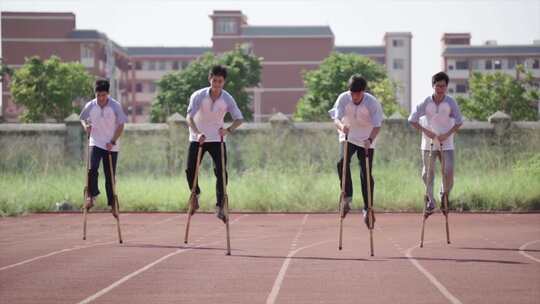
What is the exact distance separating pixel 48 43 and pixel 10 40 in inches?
148

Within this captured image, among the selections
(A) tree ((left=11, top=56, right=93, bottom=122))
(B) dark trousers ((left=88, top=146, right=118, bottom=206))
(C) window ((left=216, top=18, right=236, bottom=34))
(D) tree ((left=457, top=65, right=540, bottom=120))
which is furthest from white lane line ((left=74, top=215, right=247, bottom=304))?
(C) window ((left=216, top=18, right=236, bottom=34))

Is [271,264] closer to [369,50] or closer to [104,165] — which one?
[104,165]

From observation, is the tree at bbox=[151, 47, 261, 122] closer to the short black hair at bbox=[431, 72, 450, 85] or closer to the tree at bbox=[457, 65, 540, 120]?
the tree at bbox=[457, 65, 540, 120]

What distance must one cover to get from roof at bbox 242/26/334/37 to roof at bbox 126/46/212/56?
1158 cm

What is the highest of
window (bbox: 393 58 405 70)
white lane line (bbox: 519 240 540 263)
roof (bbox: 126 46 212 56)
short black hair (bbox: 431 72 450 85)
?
roof (bbox: 126 46 212 56)

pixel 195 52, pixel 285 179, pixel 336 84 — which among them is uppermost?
pixel 195 52

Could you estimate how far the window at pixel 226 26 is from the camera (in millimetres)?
115000

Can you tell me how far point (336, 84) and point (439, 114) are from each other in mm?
67433

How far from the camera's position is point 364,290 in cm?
929

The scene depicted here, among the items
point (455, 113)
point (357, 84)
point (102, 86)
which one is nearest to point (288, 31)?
point (102, 86)

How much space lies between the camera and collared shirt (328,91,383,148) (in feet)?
43.8

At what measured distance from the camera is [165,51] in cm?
12494

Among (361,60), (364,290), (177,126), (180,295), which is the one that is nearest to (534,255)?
(364,290)

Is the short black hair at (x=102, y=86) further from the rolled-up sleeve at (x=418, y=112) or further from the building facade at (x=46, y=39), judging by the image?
the building facade at (x=46, y=39)
